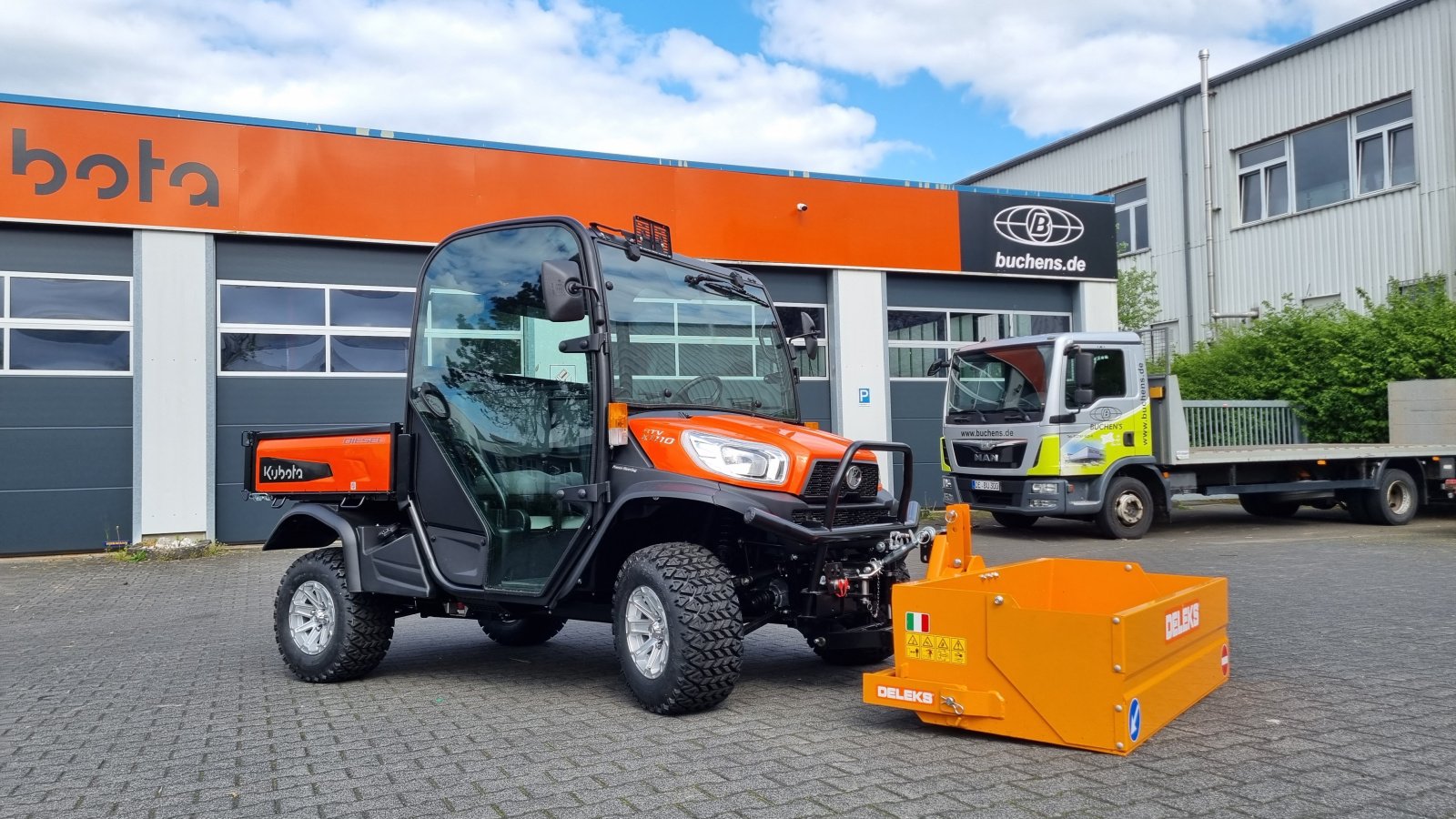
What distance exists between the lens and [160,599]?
1035 centimetres

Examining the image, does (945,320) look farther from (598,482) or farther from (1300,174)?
(598,482)

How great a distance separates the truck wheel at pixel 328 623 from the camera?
6172mm

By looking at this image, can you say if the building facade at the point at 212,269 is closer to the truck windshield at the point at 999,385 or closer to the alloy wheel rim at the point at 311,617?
the truck windshield at the point at 999,385

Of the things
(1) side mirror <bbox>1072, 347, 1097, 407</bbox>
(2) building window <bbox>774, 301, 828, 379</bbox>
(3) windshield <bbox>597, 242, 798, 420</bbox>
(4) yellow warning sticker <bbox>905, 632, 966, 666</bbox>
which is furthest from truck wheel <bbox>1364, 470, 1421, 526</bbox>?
(4) yellow warning sticker <bbox>905, 632, 966, 666</bbox>

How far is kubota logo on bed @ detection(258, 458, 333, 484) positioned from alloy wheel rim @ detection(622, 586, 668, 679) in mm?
2311

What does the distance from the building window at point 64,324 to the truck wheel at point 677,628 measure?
11.4m

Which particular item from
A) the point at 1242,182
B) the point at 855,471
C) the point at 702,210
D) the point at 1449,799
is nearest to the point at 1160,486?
the point at 702,210

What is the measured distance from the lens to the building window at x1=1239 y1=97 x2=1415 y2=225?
74.4 ft

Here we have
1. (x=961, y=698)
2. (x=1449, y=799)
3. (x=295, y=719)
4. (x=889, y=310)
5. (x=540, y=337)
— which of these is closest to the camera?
(x=1449, y=799)

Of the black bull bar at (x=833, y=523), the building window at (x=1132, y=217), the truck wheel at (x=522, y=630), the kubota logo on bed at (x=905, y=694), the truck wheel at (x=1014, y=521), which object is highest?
the building window at (x=1132, y=217)

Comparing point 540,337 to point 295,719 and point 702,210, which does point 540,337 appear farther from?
point 702,210

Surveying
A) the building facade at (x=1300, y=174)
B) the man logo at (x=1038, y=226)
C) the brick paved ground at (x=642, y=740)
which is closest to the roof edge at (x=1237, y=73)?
the building facade at (x=1300, y=174)

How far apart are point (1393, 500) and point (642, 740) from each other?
15464 mm

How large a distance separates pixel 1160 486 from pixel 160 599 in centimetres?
1172
